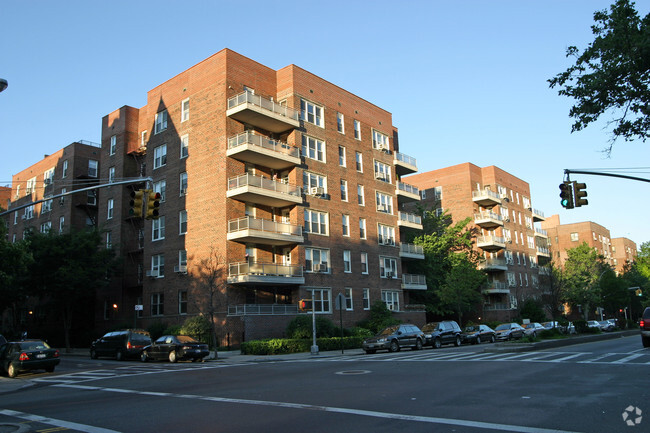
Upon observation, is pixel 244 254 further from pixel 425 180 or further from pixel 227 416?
pixel 425 180

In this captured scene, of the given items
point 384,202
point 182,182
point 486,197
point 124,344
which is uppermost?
point 486,197

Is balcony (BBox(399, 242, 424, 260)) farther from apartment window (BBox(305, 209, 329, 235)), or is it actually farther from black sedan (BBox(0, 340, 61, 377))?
black sedan (BBox(0, 340, 61, 377))

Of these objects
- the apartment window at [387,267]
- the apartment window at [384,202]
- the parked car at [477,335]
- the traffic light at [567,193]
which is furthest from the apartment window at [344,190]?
the traffic light at [567,193]

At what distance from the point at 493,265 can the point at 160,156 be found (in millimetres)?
39307

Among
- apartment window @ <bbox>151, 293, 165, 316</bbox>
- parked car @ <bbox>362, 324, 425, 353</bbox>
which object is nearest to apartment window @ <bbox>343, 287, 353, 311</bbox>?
parked car @ <bbox>362, 324, 425, 353</bbox>

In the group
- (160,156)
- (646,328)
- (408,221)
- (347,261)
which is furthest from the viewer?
(408,221)

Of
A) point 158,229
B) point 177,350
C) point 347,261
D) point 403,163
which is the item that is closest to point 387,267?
point 347,261

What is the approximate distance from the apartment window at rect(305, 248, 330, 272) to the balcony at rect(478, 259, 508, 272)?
87.5 feet

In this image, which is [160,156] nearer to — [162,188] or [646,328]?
[162,188]

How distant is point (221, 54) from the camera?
3650 cm

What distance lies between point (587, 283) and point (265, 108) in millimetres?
54905

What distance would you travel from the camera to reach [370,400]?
33.3ft

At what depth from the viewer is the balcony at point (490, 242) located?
200 feet

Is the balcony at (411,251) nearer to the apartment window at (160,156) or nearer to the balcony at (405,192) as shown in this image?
the balcony at (405,192)
